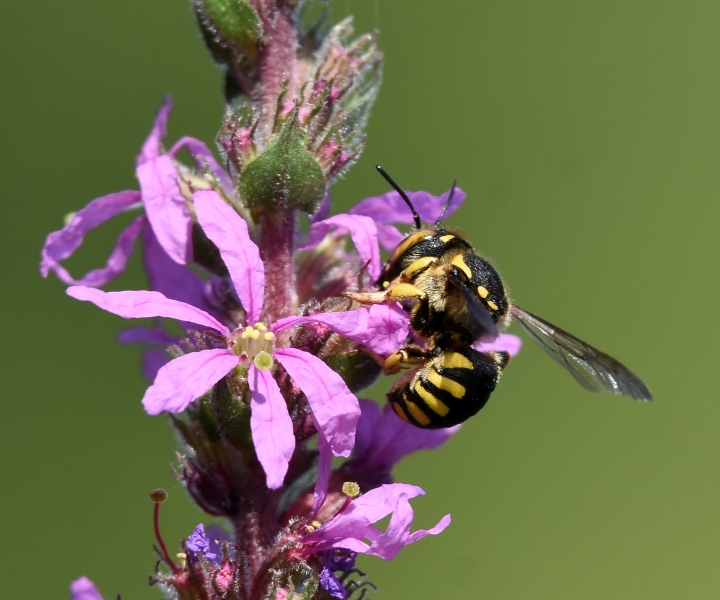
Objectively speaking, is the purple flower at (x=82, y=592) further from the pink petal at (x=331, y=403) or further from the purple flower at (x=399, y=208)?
the purple flower at (x=399, y=208)

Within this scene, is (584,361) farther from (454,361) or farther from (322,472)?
(322,472)

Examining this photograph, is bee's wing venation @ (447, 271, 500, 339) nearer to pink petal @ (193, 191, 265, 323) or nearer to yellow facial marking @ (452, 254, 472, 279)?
yellow facial marking @ (452, 254, 472, 279)

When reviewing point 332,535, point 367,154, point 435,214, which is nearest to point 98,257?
point 367,154

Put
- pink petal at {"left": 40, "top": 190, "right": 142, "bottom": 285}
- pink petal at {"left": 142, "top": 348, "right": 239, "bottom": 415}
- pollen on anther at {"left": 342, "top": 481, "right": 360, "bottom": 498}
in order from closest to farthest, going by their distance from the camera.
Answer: pink petal at {"left": 142, "top": 348, "right": 239, "bottom": 415} < pollen on anther at {"left": 342, "top": 481, "right": 360, "bottom": 498} < pink petal at {"left": 40, "top": 190, "right": 142, "bottom": 285}

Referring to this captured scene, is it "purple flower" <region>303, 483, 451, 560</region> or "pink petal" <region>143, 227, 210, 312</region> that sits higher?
"pink petal" <region>143, 227, 210, 312</region>

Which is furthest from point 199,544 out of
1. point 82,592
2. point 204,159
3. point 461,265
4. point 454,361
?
point 204,159

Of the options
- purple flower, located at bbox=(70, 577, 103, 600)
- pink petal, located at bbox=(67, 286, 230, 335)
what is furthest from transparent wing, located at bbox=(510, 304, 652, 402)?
purple flower, located at bbox=(70, 577, 103, 600)

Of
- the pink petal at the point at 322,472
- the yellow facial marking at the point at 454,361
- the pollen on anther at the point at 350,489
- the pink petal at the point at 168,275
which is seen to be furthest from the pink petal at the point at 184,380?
the pink petal at the point at 168,275
